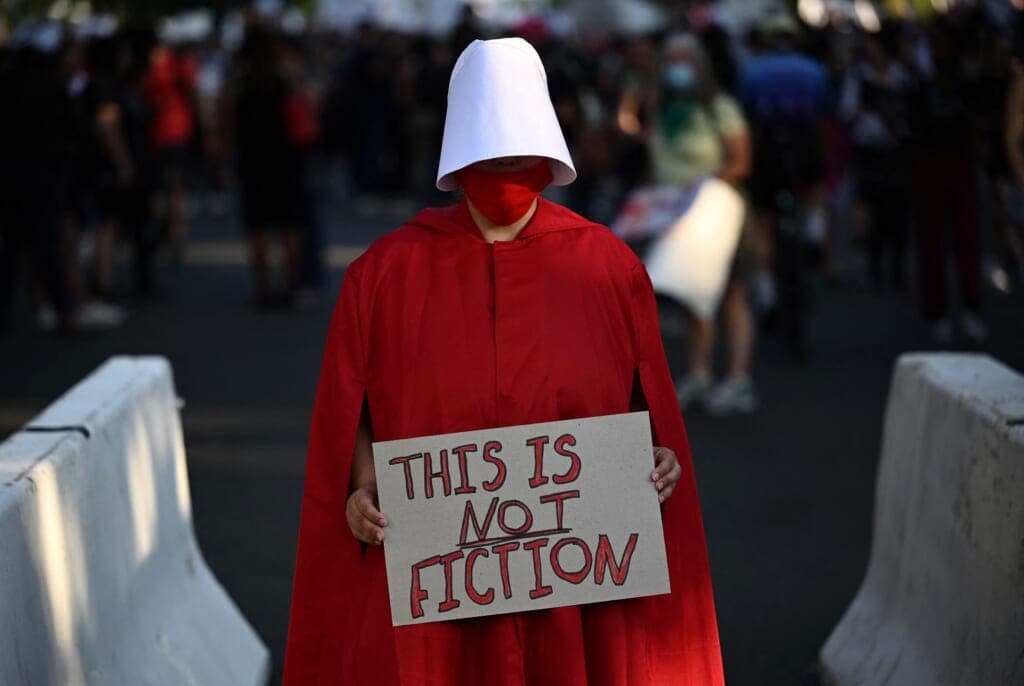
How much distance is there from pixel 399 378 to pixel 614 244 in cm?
53

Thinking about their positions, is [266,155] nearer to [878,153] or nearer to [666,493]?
[878,153]

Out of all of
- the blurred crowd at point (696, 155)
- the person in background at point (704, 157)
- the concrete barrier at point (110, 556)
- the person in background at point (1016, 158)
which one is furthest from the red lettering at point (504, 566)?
the person in background at point (704, 157)

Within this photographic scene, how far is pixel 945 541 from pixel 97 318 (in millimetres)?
10072

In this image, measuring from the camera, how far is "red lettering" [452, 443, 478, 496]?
335cm

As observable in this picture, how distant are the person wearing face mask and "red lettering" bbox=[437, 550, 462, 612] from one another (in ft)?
0.22

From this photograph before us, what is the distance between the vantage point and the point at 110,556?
420cm

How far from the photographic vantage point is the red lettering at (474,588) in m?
3.35

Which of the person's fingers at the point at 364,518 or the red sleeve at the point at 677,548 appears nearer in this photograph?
the person's fingers at the point at 364,518

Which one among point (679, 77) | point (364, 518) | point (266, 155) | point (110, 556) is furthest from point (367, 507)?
point (266, 155)

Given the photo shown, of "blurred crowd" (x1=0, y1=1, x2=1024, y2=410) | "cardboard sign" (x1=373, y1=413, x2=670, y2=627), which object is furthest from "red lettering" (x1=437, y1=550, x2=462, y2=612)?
"blurred crowd" (x1=0, y1=1, x2=1024, y2=410)

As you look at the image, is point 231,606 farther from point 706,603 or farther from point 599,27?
point 599,27

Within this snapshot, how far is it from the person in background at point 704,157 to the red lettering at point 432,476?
20.7 ft

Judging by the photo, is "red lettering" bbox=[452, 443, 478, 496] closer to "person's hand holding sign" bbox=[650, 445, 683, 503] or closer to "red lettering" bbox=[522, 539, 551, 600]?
"red lettering" bbox=[522, 539, 551, 600]

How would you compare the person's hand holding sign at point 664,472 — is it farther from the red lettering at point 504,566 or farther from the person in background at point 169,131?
the person in background at point 169,131
